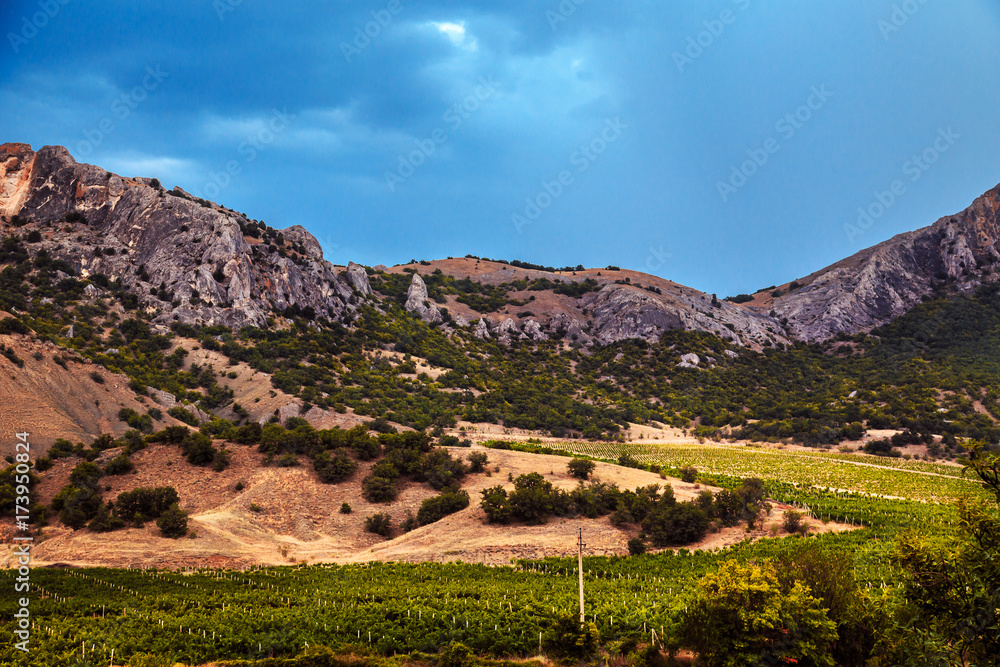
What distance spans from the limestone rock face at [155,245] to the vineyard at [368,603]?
67.0m

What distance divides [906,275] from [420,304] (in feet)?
407

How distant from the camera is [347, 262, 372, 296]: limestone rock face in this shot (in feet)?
406

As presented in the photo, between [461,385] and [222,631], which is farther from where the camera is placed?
[461,385]

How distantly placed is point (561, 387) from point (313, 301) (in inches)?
1969

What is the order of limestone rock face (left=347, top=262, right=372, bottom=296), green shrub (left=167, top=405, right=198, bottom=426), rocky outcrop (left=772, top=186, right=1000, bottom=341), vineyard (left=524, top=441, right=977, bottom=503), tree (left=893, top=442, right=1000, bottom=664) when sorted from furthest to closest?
rocky outcrop (left=772, top=186, right=1000, bottom=341) < limestone rock face (left=347, top=262, right=372, bottom=296) < green shrub (left=167, top=405, right=198, bottom=426) < vineyard (left=524, top=441, right=977, bottom=503) < tree (left=893, top=442, right=1000, bottom=664)

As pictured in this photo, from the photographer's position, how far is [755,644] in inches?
632

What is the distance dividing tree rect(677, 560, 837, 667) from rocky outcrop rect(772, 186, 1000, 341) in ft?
463

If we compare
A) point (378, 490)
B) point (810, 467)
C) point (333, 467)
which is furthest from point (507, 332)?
point (378, 490)

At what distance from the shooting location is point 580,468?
50500 millimetres

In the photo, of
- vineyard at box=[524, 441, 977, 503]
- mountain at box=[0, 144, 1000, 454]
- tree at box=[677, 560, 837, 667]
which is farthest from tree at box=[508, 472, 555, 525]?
mountain at box=[0, 144, 1000, 454]

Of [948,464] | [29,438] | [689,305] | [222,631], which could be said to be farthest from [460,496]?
[689,305]

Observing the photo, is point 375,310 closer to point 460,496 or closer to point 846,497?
point 460,496

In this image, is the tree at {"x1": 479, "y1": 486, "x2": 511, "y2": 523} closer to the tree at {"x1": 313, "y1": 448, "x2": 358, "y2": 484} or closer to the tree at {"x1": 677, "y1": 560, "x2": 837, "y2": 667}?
the tree at {"x1": 313, "y1": 448, "x2": 358, "y2": 484}

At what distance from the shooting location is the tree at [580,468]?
165 ft
